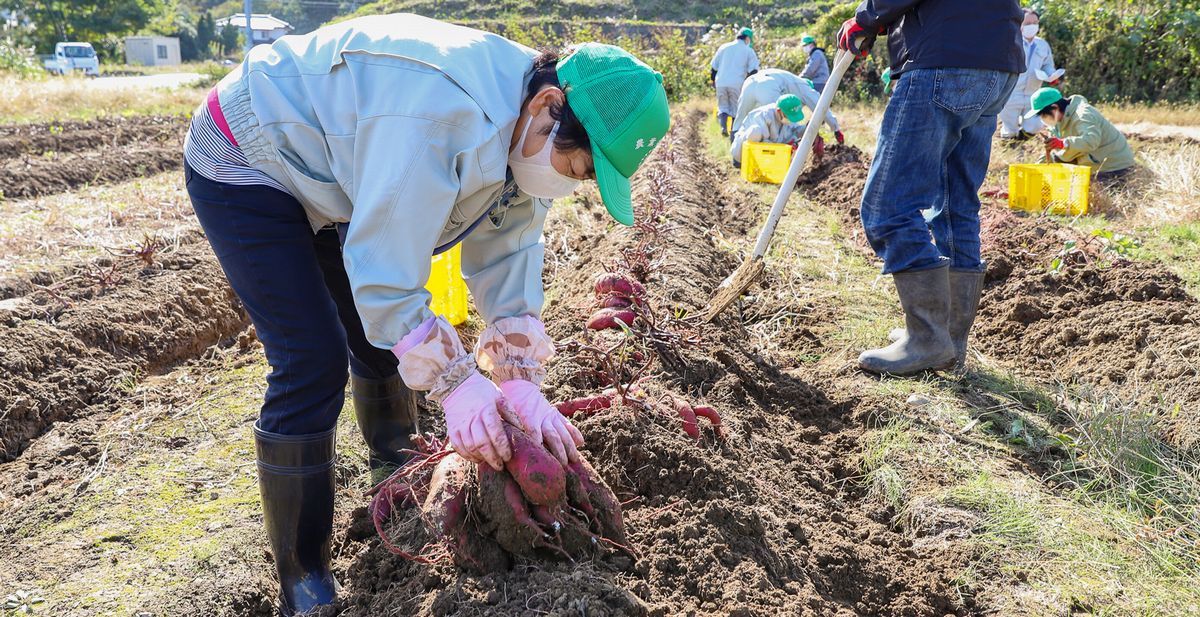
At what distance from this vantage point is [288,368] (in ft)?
6.13

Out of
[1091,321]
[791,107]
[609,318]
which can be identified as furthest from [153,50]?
[1091,321]

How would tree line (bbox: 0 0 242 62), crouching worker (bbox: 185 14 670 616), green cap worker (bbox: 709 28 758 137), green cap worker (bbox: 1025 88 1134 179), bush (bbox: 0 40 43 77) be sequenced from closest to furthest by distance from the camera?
crouching worker (bbox: 185 14 670 616) < green cap worker (bbox: 1025 88 1134 179) < green cap worker (bbox: 709 28 758 137) < bush (bbox: 0 40 43 77) < tree line (bbox: 0 0 242 62)

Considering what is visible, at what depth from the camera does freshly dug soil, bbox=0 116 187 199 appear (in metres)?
7.66

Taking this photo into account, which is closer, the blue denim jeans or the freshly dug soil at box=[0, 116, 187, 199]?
the blue denim jeans

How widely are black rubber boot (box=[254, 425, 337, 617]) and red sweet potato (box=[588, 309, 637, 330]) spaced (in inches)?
56.6

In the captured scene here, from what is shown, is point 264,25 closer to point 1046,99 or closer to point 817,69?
point 817,69

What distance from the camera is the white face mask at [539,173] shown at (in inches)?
70.9

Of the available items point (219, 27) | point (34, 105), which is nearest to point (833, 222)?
point (34, 105)

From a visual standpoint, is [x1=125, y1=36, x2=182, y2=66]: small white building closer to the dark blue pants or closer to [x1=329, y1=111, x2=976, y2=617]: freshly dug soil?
[x1=329, y1=111, x2=976, y2=617]: freshly dug soil

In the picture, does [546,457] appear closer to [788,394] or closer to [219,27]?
[788,394]

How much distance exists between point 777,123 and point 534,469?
7.17m

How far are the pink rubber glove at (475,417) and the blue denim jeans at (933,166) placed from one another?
2094 mm

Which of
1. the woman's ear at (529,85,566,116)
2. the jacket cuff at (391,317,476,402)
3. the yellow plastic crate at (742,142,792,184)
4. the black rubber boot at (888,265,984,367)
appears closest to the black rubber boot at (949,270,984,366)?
the black rubber boot at (888,265,984,367)

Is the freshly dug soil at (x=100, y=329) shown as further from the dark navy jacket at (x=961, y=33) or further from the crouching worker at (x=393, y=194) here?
the dark navy jacket at (x=961, y=33)
